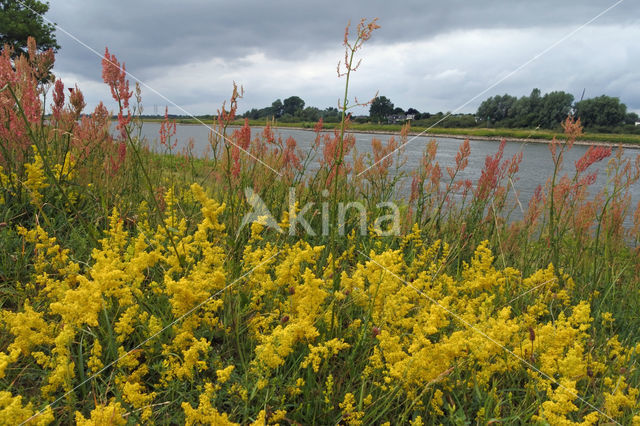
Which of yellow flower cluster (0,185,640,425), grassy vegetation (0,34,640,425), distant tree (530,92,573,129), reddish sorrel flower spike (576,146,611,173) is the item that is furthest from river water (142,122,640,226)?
yellow flower cluster (0,185,640,425)

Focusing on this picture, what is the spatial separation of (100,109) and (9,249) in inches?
46.0

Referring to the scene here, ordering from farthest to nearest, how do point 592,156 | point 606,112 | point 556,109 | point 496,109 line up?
point 606,112
point 496,109
point 556,109
point 592,156

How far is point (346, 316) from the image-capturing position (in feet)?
7.96

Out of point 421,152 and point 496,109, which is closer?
point 496,109

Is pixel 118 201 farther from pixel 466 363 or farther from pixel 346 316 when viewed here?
pixel 466 363

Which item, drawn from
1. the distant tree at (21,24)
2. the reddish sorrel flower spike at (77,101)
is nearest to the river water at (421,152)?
the reddish sorrel flower spike at (77,101)

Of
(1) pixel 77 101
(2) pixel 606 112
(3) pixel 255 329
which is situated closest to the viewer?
(3) pixel 255 329

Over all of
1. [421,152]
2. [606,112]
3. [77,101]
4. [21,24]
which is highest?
[21,24]

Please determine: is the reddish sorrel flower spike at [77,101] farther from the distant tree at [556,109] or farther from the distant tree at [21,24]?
the distant tree at [21,24]

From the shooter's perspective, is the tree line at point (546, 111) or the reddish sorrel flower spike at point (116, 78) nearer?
the reddish sorrel flower spike at point (116, 78)

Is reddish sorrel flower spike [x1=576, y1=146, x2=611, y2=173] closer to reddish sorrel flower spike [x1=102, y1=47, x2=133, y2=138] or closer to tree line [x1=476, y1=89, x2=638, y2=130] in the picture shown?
tree line [x1=476, y1=89, x2=638, y2=130]

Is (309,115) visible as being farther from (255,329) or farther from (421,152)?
(421,152)

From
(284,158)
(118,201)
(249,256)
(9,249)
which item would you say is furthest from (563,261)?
(9,249)

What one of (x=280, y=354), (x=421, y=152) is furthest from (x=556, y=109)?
(x=421, y=152)
